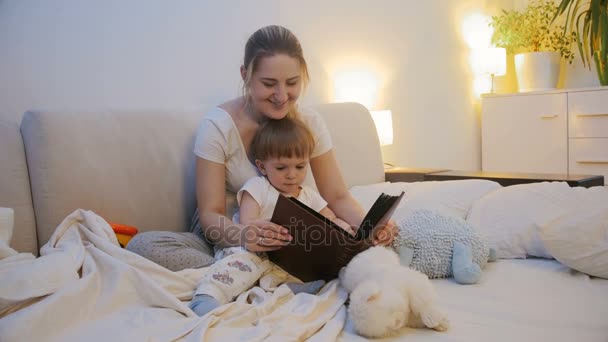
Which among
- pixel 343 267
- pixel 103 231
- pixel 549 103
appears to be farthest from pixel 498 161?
pixel 103 231

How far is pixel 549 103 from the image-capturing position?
3611 millimetres

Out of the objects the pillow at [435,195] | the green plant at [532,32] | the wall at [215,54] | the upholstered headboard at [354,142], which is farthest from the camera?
the green plant at [532,32]

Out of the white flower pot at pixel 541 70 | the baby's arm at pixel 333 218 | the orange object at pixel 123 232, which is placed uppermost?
the white flower pot at pixel 541 70

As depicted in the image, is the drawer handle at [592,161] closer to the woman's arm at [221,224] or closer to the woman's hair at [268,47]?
the woman's hair at [268,47]

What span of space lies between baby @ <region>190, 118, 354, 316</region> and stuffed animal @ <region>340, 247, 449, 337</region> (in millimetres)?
241

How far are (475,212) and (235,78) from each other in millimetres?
1137

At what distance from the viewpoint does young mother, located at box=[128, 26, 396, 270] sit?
57.1 inches

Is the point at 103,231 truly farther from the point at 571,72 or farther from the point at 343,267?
the point at 571,72

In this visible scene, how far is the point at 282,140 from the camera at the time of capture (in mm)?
1479

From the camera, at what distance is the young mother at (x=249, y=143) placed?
1.45 metres

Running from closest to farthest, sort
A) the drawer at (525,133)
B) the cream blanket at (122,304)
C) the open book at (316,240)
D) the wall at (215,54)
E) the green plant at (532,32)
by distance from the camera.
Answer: the cream blanket at (122,304)
the open book at (316,240)
the wall at (215,54)
the drawer at (525,133)
the green plant at (532,32)

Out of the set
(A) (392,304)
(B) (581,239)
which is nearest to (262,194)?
(A) (392,304)

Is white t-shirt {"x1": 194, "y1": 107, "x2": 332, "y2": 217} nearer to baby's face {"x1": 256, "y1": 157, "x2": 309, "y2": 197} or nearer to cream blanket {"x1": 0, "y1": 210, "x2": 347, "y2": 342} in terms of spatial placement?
baby's face {"x1": 256, "y1": 157, "x2": 309, "y2": 197}

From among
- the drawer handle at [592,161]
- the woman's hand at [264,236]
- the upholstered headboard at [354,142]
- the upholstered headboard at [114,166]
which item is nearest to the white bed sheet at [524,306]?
the woman's hand at [264,236]
